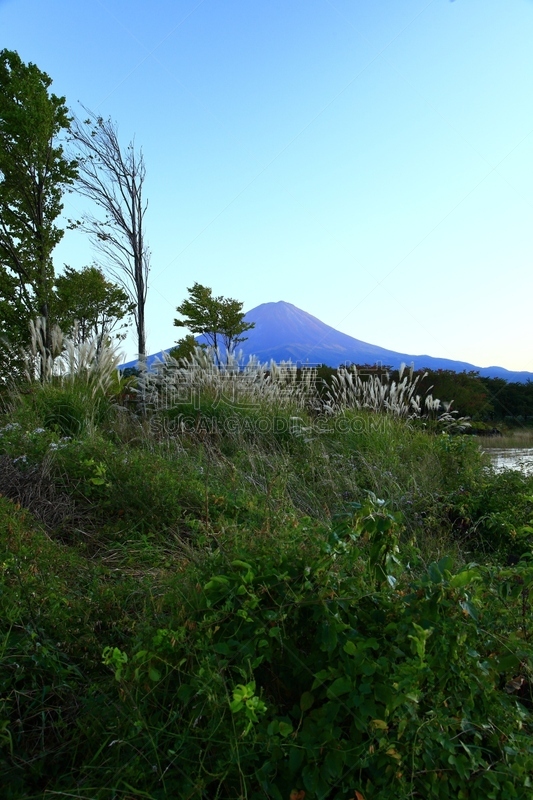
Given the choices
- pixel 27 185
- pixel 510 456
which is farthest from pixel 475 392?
pixel 27 185

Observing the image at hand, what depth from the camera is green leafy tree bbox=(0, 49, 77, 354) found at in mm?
13547

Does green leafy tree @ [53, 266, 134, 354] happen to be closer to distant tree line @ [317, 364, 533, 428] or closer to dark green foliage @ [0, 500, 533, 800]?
distant tree line @ [317, 364, 533, 428]

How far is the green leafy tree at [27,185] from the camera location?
44.4ft

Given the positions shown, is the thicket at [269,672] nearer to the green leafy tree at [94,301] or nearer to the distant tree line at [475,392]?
the distant tree line at [475,392]

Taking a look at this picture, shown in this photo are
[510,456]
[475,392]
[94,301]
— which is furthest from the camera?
[94,301]

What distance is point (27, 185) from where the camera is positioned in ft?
46.9

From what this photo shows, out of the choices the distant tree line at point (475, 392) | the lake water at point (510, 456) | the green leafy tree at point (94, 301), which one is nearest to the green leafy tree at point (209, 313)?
the green leafy tree at point (94, 301)

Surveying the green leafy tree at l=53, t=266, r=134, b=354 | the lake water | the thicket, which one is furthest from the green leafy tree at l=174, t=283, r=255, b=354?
the thicket

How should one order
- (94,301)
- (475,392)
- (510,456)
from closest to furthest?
(510,456) < (475,392) < (94,301)

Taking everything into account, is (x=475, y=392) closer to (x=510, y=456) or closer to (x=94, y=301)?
(x=510, y=456)

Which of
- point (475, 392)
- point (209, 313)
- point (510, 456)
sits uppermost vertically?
point (209, 313)

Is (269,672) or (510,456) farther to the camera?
(510,456)

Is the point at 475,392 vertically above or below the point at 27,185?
below

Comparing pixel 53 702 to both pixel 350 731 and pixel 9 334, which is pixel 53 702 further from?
pixel 9 334
